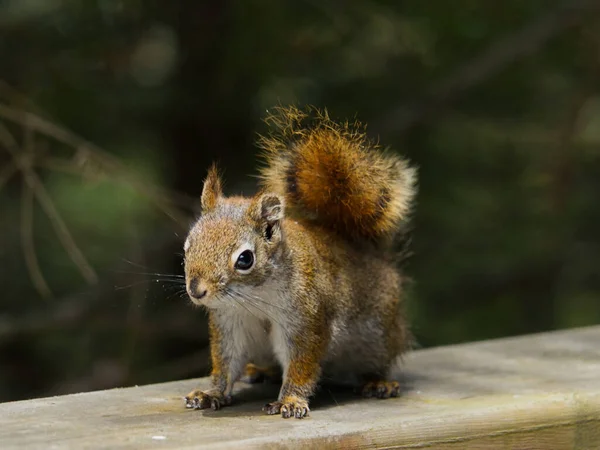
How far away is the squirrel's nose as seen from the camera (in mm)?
1930

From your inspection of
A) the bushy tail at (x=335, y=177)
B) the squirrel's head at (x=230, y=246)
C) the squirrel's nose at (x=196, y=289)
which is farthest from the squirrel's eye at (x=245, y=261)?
the bushy tail at (x=335, y=177)

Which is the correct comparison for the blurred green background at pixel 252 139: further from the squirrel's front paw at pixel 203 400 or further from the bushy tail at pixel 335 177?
the squirrel's front paw at pixel 203 400

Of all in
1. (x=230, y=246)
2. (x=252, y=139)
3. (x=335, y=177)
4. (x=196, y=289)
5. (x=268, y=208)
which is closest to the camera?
(x=196, y=289)

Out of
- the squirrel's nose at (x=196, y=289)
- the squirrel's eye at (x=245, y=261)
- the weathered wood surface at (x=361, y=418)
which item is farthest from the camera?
the squirrel's eye at (x=245, y=261)

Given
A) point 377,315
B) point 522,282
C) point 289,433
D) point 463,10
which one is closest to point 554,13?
point 463,10

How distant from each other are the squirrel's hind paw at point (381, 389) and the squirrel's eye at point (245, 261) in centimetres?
47

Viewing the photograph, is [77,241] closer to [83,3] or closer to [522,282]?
[83,3]

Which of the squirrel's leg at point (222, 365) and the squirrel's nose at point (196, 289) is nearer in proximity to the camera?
the squirrel's nose at point (196, 289)

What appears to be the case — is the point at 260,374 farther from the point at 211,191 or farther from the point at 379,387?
the point at 211,191

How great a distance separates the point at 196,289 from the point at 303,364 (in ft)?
1.22

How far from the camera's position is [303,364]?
220 centimetres

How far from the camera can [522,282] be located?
4586 mm

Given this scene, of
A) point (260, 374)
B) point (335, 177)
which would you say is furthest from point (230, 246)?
point (260, 374)

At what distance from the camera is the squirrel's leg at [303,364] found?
2156 millimetres
